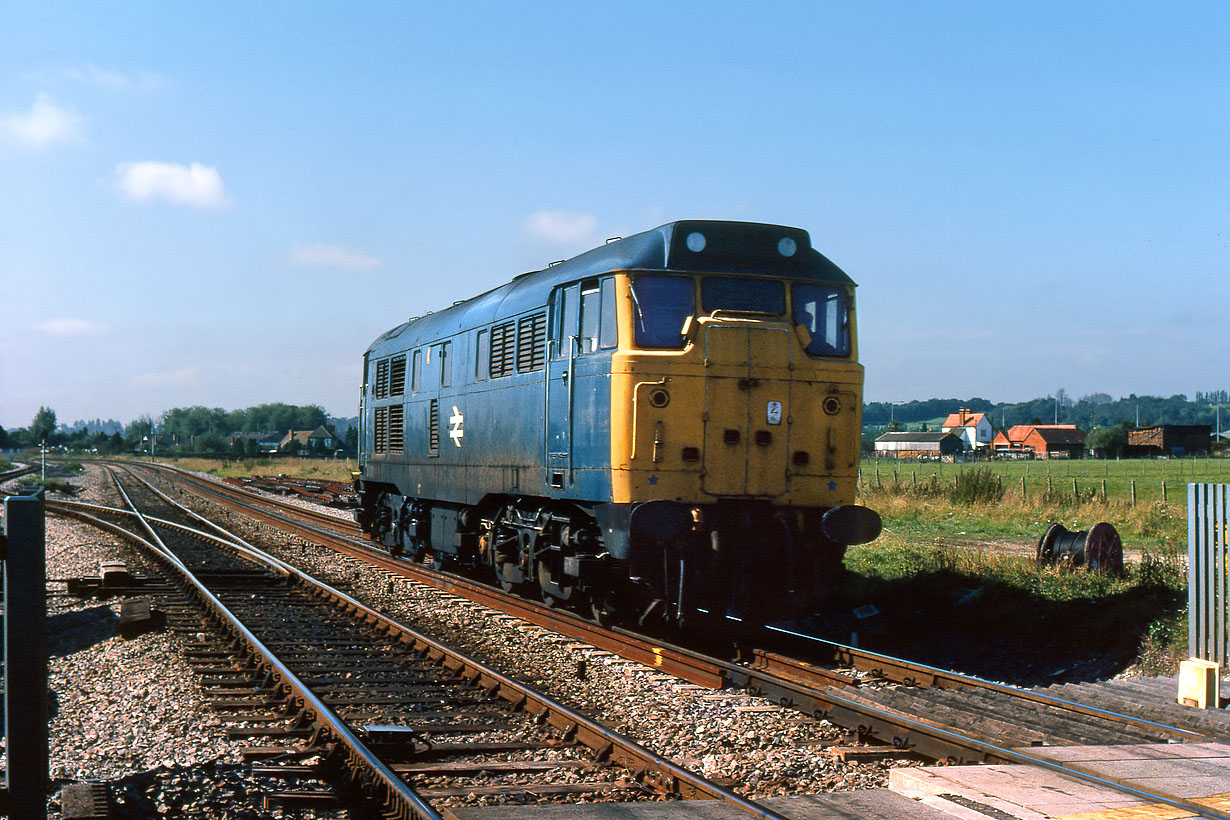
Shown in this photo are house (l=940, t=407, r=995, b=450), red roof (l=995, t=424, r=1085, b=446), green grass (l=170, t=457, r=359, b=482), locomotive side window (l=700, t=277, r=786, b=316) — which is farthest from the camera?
house (l=940, t=407, r=995, b=450)

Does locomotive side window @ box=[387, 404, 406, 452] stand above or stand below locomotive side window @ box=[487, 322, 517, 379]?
below

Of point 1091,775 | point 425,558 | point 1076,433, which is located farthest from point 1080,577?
point 1076,433

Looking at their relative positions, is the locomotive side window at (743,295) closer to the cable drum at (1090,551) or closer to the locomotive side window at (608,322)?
the locomotive side window at (608,322)

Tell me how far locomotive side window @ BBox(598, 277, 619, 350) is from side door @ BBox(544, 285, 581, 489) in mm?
522

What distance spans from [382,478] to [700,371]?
10246 mm

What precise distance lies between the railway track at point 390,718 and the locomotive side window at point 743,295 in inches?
158

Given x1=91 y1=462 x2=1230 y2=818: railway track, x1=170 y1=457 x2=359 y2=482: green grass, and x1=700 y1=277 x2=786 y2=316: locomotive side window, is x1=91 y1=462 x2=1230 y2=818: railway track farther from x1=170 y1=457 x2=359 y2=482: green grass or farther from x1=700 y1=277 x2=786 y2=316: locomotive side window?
x1=170 y1=457 x2=359 y2=482: green grass

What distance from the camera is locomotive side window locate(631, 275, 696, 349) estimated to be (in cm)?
1021

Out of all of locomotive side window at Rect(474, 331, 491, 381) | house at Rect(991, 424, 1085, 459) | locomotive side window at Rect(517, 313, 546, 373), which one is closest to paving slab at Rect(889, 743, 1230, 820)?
locomotive side window at Rect(517, 313, 546, 373)

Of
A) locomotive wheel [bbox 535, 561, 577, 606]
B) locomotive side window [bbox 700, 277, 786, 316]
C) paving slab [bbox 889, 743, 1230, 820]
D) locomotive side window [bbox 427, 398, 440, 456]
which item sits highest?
locomotive side window [bbox 700, 277, 786, 316]

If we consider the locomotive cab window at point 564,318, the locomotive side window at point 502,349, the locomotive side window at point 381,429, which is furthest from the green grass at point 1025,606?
the locomotive side window at point 381,429

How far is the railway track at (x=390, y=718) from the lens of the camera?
616cm

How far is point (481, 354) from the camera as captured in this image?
14.0 m

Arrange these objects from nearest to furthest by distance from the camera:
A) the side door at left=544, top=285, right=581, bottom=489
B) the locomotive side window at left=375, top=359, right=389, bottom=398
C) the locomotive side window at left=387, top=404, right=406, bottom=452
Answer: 1. the side door at left=544, top=285, right=581, bottom=489
2. the locomotive side window at left=387, top=404, right=406, bottom=452
3. the locomotive side window at left=375, top=359, right=389, bottom=398
